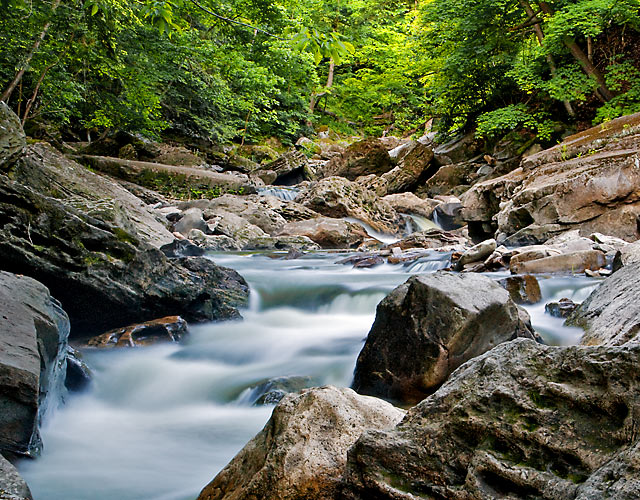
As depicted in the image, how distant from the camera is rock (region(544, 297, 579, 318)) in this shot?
5.29 metres

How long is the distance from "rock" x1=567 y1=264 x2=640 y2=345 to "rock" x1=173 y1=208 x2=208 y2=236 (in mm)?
8962

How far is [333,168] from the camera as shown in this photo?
69.7 feet

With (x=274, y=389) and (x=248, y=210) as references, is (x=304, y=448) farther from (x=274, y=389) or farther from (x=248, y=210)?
(x=248, y=210)

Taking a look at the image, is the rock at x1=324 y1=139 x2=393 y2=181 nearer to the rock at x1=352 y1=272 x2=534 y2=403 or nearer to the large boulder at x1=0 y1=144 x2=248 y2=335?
the large boulder at x1=0 y1=144 x2=248 y2=335

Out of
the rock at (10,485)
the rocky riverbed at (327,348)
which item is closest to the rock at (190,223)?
the rocky riverbed at (327,348)

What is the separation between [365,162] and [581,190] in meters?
12.4

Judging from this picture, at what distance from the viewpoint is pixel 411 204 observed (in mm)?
16891

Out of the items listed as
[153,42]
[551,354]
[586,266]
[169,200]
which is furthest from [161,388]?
[153,42]

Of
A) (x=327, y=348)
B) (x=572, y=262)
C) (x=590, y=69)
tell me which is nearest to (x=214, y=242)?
(x=327, y=348)

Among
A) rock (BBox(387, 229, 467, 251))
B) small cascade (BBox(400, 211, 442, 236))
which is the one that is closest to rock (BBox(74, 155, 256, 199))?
small cascade (BBox(400, 211, 442, 236))

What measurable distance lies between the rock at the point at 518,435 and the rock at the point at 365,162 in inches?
755

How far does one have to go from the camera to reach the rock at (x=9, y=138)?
7.00 metres

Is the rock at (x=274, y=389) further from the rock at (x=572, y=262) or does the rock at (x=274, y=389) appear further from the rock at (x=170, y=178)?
the rock at (x=170, y=178)

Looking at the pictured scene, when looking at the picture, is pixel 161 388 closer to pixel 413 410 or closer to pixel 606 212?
pixel 413 410
